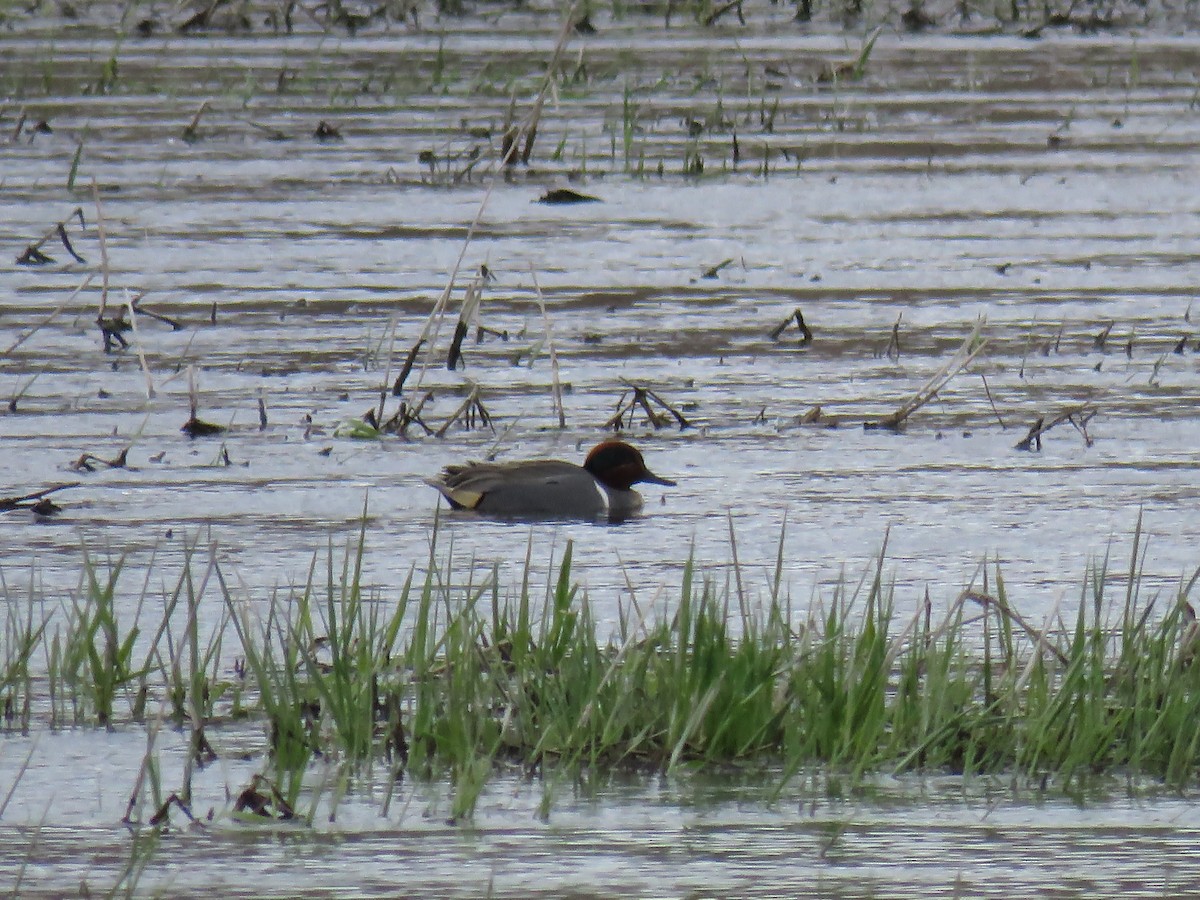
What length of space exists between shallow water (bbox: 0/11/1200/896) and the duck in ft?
0.32

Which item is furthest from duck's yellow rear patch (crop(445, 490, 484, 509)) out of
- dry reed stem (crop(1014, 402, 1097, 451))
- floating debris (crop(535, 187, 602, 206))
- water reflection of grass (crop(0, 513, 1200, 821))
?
floating debris (crop(535, 187, 602, 206))

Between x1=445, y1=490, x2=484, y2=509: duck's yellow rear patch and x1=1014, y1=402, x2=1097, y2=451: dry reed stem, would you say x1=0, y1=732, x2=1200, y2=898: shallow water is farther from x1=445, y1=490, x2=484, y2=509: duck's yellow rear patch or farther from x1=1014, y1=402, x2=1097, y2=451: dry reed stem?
x1=1014, y1=402, x2=1097, y2=451: dry reed stem

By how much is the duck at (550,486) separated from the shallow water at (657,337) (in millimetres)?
98

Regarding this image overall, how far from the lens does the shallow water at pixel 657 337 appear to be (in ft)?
16.3

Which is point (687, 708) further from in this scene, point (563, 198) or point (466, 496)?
point (563, 198)

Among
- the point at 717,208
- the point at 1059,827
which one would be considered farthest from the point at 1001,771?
the point at 717,208

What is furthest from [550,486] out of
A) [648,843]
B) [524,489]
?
[648,843]

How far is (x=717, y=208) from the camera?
1448 cm

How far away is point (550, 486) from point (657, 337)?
3.03 metres

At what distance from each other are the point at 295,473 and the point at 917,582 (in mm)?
2445

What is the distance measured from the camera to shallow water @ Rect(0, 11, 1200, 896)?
496cm

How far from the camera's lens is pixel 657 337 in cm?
1119

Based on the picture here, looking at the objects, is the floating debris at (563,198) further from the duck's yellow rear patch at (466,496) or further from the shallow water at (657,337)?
the duck's yellow rear patch at (466,496)

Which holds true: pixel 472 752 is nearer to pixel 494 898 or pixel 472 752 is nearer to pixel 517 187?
pixel 494 898
